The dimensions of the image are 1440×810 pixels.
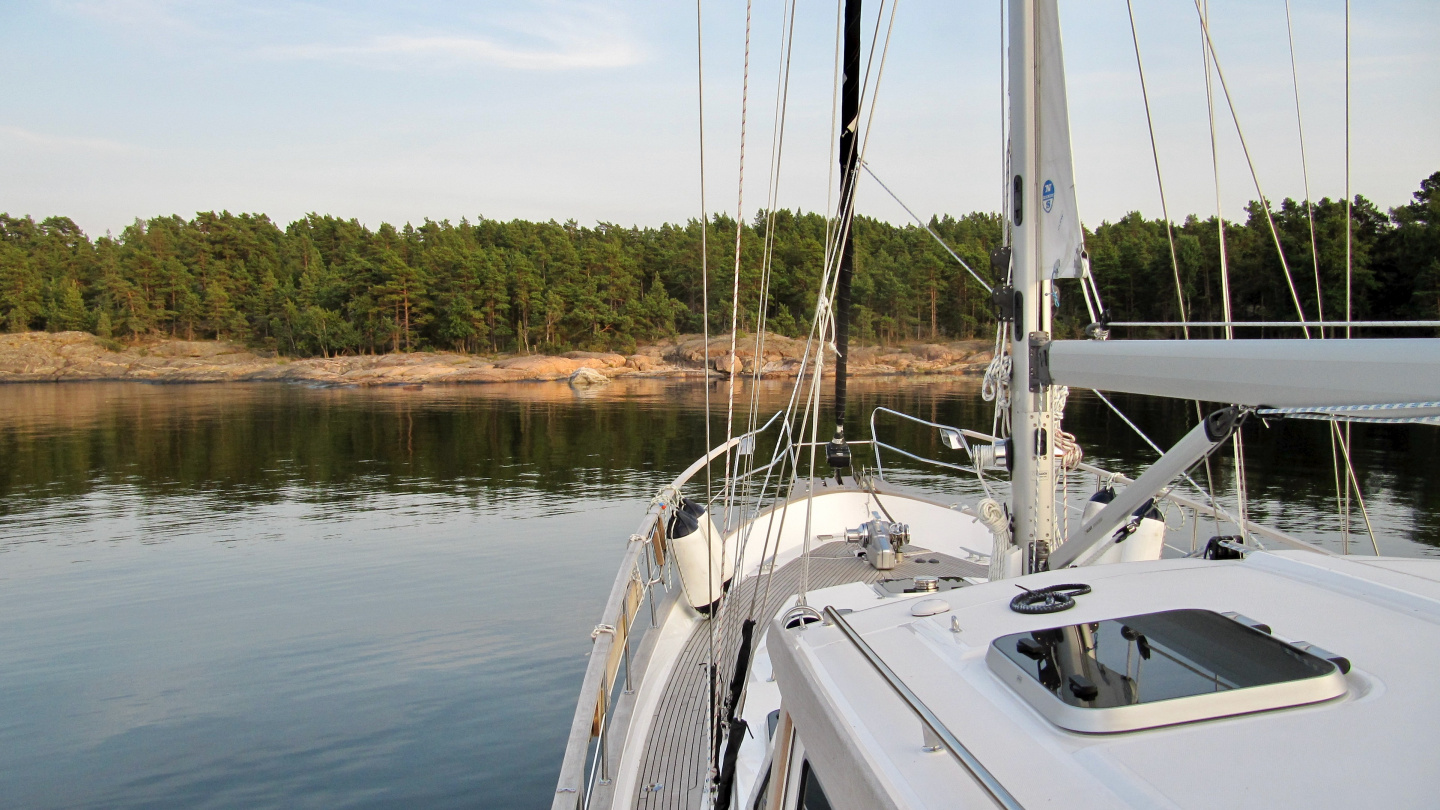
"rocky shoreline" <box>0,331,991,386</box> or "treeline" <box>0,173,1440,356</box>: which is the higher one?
"treeline" <box>0,173,1440,356</box>

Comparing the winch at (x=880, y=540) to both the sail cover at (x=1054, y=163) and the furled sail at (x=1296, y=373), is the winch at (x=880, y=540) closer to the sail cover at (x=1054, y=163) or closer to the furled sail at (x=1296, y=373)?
the sail cover at (x=1054, y=163)

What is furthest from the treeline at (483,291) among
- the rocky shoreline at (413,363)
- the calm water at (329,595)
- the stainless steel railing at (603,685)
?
the stainless steel railing at (603,685)

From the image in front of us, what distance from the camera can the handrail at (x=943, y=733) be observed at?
127 cm

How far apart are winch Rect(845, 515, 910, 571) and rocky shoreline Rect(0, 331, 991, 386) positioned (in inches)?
2042

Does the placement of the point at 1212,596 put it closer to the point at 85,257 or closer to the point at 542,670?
the point at 542,670

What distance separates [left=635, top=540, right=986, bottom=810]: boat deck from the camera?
138 inches

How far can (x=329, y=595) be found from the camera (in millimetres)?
10469

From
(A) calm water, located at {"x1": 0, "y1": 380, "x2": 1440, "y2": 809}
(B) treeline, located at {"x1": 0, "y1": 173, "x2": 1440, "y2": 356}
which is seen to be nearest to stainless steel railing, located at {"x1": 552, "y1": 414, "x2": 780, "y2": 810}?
(A) calm water, located at {"x1": 0, "y1": 380, "x2": 1440, "y2": 809}

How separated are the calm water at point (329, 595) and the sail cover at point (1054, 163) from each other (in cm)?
507

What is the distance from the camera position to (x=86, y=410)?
127ft

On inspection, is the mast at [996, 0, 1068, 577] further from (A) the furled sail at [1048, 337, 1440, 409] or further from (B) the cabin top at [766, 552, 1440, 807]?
(B) the cabin top at [766, 552, 1440, 807]

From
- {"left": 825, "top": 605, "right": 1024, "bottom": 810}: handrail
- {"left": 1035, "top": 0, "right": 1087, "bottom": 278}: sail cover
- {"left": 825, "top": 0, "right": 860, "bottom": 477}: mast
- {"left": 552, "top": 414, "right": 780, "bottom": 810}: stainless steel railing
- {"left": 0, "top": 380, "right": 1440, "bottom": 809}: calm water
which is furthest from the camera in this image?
{"left": 0, "top": 380, "right": 1440, "bottom": 809}: calm water

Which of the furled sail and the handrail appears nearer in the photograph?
the handrail

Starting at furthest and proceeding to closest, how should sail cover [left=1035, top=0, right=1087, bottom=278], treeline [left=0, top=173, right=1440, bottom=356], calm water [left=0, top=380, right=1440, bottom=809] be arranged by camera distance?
treeline [left=0, top=173, right=1440, bottom=356]
calm water [left=0, top=380, right=1440, bottom=809]
sail cover [left=1035, top=0, right=1087, bottom=278]
